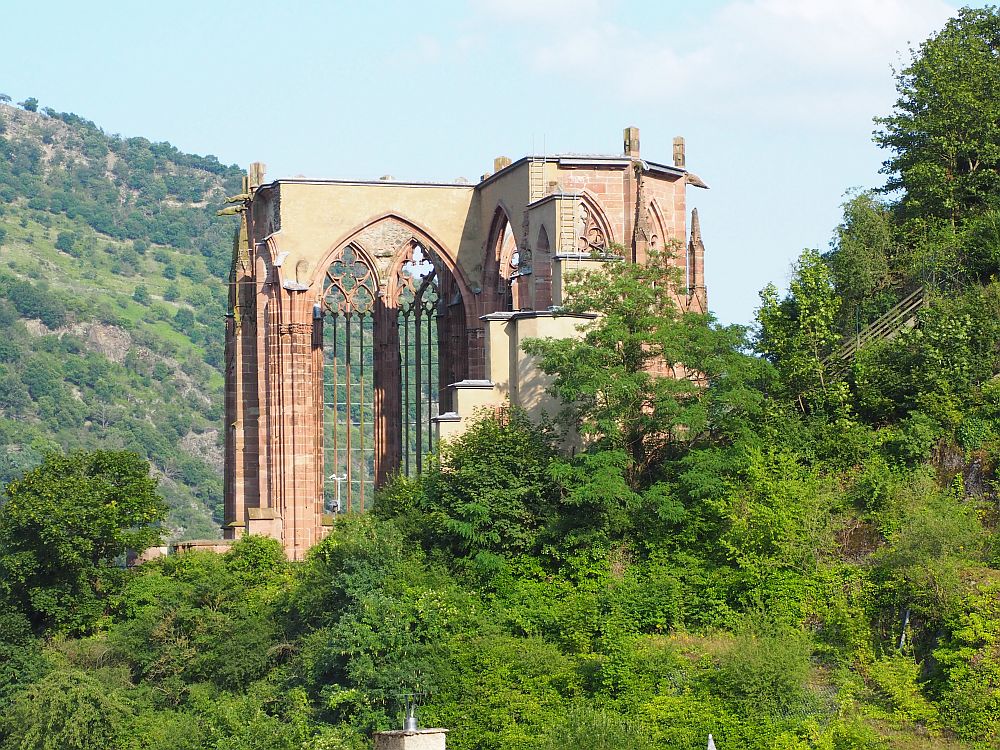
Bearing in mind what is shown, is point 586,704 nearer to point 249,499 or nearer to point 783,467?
point 783,467

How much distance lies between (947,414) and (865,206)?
795 cm

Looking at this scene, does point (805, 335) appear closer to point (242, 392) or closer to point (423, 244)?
point (423, 244)

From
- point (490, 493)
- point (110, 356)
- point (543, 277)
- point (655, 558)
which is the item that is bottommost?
point (655, 558)

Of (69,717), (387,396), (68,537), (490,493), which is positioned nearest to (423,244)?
(387,396)

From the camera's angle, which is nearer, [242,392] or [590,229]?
[590,229]

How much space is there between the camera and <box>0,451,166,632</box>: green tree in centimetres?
4306

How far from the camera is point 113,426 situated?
465ft

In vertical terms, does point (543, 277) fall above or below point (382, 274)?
below

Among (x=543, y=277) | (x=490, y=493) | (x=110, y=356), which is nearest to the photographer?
(x=490, y=493)

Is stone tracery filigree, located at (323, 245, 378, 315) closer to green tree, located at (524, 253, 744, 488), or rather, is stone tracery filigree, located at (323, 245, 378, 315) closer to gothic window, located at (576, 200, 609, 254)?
gothic window, located at (576, 200, 609, 254)

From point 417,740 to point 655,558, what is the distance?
849 cm

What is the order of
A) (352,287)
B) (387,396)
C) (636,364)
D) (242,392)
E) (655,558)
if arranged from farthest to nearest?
(387,396) < (352,287) < (242,392) < (636,364) < (655,558)

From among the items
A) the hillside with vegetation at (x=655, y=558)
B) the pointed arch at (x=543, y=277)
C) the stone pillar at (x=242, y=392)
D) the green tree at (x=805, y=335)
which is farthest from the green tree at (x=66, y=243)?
the green tree at (x=805, y=335)

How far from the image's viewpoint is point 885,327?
43000 mm
